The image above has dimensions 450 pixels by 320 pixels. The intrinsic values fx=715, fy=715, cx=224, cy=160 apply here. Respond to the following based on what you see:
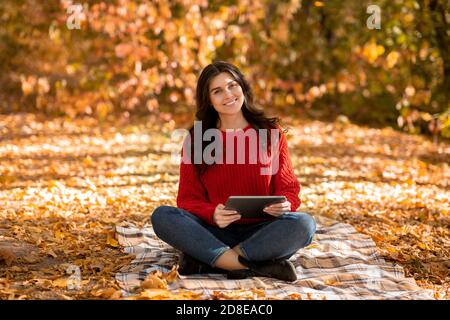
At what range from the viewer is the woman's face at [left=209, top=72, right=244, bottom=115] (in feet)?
12.3

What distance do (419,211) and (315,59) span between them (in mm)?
4749

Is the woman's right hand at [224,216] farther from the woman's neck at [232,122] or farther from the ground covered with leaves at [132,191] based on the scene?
the woman's neck at [232,122]

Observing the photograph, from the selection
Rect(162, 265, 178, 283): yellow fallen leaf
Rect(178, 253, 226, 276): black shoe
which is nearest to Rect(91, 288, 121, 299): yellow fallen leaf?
Rect(162, 265, 178, 283): yellow fallen leaf

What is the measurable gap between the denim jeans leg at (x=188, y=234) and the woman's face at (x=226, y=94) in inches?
23.2

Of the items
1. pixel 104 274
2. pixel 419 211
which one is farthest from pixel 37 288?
pixel 419 211

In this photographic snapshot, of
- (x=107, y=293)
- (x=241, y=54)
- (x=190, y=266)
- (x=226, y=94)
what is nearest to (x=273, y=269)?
(x=190, y=266)

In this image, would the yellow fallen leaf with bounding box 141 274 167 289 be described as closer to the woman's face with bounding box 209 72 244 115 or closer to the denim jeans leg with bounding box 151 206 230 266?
the denim jeans leg with bounding box 151 206 230 266

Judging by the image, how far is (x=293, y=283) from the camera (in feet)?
11.2

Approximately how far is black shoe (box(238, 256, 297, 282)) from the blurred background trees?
365 cm

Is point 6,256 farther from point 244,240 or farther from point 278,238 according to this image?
point 278,238

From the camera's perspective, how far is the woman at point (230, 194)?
11.3 ft

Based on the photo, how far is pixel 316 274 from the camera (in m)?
3.60

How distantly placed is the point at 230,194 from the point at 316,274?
61 centimetres

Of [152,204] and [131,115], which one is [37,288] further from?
[131,115]
